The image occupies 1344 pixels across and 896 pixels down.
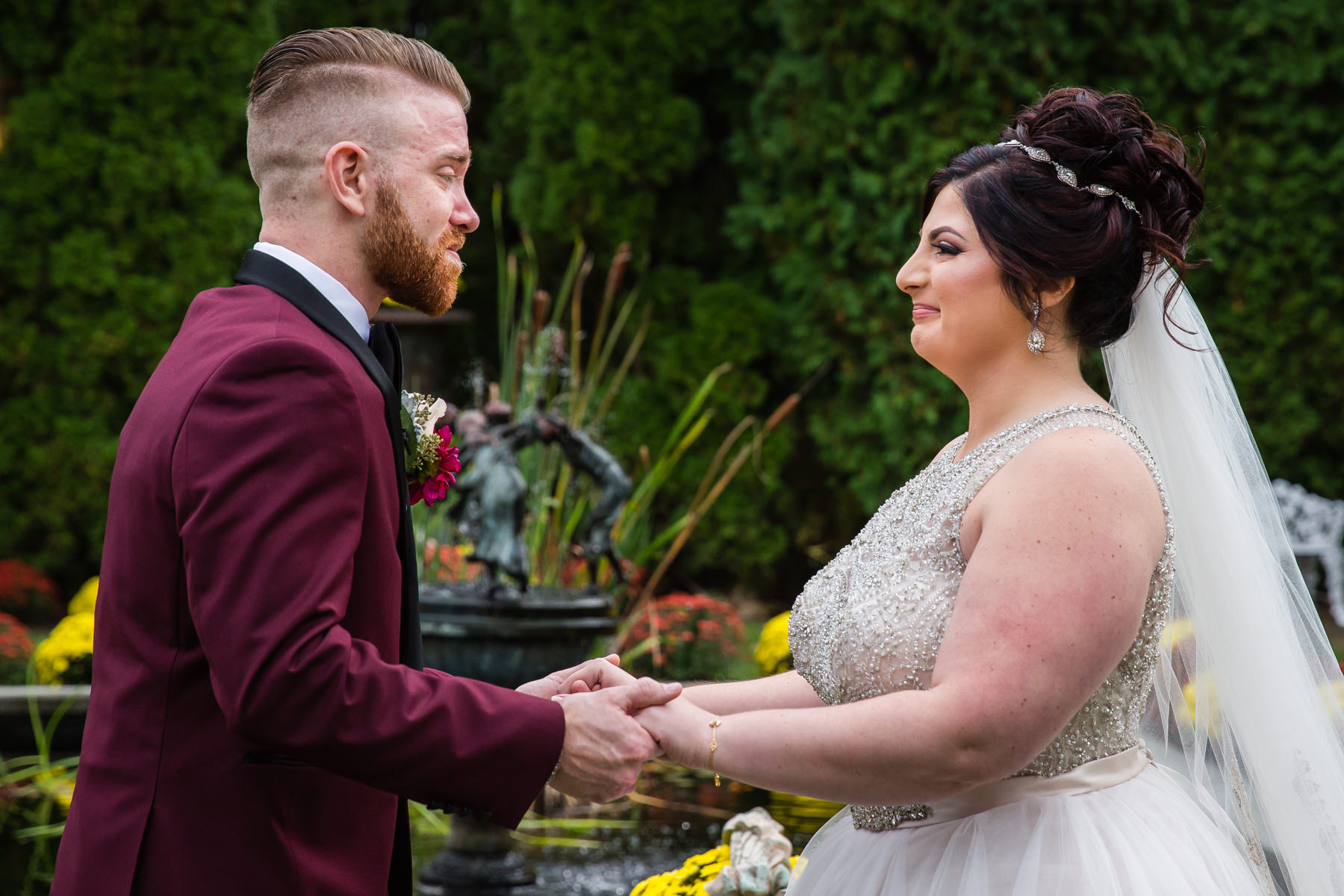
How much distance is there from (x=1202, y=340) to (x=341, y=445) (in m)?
1.64

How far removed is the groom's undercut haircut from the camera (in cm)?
184

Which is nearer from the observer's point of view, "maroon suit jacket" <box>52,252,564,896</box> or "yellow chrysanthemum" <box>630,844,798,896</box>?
"maroon suit jacket" <box>52,252,564,896</box>

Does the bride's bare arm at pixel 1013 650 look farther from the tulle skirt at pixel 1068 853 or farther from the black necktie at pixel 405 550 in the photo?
the black necktie at pixel 405 550

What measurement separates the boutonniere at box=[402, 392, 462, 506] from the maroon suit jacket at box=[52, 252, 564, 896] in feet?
1.23

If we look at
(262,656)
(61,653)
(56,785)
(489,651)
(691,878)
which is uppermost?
(262,656)

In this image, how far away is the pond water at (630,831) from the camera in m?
4.55

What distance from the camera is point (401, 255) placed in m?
1.89

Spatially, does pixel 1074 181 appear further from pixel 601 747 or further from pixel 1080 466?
pixel 601 747

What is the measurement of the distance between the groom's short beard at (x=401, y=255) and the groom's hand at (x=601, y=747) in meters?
0.69

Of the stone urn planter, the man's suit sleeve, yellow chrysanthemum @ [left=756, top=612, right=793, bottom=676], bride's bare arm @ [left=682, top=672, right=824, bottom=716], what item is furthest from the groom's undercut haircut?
yellow chrysanthemum @ [left=756, top=612, right=793, bottom=676]

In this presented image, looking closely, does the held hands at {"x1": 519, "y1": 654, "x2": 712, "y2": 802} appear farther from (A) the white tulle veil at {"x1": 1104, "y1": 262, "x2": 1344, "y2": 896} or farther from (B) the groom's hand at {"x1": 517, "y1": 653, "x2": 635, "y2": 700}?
(A) the white tulle veil at {"x1": 1104, "y1": 262, "x2": 1344, "y2": 896}

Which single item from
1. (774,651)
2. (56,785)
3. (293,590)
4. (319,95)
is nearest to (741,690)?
(293,590)

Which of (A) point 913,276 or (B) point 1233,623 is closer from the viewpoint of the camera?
(A) point 913,276

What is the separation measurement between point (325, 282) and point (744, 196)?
7.01 metres
